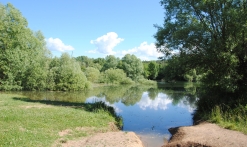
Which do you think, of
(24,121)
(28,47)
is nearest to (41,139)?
(24,121)

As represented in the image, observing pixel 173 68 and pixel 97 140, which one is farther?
pixel 173 68

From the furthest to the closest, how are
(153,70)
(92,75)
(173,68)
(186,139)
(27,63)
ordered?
(153,70), (92,75), (27,63), (173,68), (186,139)

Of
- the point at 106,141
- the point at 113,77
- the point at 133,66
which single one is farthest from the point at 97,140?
the point at 133,66

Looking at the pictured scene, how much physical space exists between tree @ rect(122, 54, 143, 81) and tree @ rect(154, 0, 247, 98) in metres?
59.0

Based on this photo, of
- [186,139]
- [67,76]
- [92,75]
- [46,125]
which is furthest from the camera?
[92,75]

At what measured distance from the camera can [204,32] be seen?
1509 centimetres

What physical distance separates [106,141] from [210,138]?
4737 millimetres

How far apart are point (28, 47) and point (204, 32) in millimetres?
31719

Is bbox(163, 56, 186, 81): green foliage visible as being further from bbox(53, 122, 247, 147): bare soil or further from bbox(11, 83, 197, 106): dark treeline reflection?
bbox(11, 83, 197, 106): dark treeline reflection

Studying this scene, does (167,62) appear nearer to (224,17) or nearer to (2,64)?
(224,17)

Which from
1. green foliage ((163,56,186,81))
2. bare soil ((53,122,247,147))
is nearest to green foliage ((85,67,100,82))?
green foliage ((163,56,186,81))

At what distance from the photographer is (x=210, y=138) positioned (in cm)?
912

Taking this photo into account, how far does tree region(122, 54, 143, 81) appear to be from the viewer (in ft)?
251

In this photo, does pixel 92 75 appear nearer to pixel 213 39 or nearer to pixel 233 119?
pixel 213 39
